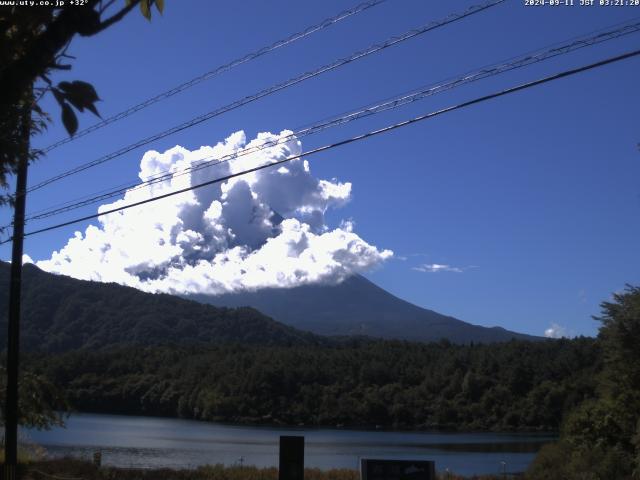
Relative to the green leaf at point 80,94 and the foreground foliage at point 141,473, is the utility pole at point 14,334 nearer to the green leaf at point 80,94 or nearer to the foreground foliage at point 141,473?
the foreground foliage at point 141,473

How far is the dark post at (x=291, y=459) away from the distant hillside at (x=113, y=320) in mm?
138590

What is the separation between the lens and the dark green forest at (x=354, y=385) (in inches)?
3278

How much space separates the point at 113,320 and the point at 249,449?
13834cm

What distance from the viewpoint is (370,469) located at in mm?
11242

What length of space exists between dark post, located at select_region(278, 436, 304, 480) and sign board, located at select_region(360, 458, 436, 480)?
3.92 ft

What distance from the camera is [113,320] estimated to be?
594ft

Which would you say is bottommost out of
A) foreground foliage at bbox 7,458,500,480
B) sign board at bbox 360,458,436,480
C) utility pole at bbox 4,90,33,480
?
foreground foliage at bbox 7,458,500,480

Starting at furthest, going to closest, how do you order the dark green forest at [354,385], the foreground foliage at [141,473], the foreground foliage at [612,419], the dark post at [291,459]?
the dark green forest at [354,385]
the foreground foliage at [612,419]
the foreground foliage at [141,473]
the dark post at [291,459]

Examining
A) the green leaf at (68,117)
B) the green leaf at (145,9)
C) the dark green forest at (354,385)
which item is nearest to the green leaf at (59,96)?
the green leaf at (68,117)

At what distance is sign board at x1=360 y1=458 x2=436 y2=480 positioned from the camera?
36.9 feet

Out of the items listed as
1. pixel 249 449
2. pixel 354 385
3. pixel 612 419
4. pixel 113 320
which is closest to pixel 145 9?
pixel 612 419

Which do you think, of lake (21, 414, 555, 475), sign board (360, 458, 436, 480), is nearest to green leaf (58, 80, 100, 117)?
sign board (360, 458, 436, 480)

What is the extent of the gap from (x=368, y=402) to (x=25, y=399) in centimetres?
7351

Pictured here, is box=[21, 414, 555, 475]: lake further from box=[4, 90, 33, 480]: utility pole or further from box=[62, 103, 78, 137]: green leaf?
box=[62, 103, 78, 137]: green leaf
